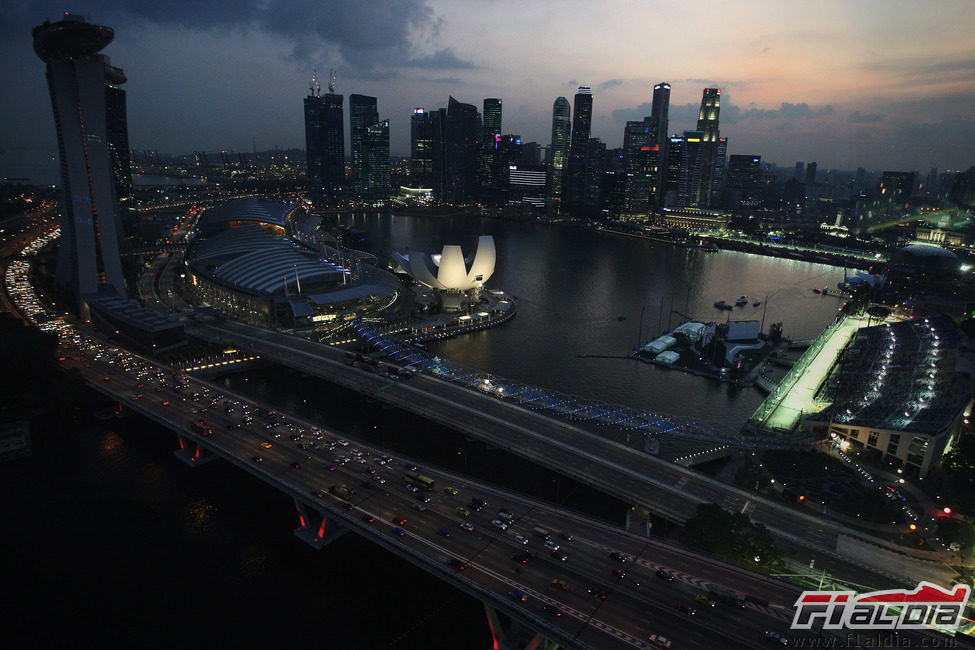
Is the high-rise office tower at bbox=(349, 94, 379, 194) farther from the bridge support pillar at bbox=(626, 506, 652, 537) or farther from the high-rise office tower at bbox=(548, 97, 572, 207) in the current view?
the bridge support pillar at bbox=(626, 506, 652, 537)

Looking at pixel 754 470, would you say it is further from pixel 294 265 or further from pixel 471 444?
pixel 294 265

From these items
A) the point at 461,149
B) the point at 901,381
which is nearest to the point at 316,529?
the point at 901,381

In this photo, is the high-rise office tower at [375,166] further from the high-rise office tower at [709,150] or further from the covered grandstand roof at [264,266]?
the covered grandstand roof at [264,266]

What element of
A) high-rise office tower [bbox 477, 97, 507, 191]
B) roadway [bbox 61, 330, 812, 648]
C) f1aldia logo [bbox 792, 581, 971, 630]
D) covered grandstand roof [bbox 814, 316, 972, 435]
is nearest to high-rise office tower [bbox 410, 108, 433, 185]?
high-rise office tower [bbox 477, 97, 507, 191]

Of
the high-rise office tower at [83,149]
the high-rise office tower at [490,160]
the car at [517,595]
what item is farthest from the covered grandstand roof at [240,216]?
the high-rise office tower at [490,160]

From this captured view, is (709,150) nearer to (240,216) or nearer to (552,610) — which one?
(240,216)

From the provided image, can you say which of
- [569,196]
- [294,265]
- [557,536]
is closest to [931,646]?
[557,536]
